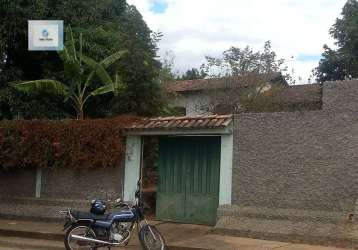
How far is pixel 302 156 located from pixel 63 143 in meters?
5.86

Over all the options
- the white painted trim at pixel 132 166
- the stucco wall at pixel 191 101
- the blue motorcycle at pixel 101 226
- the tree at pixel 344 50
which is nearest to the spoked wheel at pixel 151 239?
the blue motorcycle at pixel 101 226

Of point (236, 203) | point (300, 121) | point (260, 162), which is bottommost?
point (236, 203)

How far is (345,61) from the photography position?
2920 cm

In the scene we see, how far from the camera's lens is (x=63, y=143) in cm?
1336

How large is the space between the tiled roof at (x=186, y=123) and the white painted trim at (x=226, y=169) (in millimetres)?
396

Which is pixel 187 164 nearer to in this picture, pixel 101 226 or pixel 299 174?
pixel 299 174

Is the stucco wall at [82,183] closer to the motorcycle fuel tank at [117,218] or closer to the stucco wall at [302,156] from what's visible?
the stucco wall at [302,156]

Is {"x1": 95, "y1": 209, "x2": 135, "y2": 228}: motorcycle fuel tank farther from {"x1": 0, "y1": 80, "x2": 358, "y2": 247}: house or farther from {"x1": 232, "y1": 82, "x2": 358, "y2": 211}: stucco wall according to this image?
{"x1": 232, "y1": 82, "x2": 358, "y2": 211}: stucco wall

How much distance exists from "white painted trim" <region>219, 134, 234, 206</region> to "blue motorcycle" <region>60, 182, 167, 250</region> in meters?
2.77

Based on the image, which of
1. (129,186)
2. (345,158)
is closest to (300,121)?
(345,158)

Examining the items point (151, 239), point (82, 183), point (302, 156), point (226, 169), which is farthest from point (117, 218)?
point (82, 183)

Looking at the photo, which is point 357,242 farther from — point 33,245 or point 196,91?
point 196,91

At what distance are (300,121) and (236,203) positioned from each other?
87.3 inches

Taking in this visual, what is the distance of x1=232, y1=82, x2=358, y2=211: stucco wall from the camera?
10414mm
